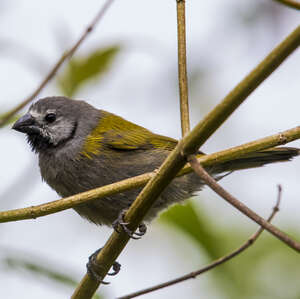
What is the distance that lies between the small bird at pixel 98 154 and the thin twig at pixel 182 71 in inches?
73.9

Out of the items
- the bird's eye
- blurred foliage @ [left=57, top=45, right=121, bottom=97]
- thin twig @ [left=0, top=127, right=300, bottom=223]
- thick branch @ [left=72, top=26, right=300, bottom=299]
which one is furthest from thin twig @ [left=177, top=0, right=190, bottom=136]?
the bird's eye

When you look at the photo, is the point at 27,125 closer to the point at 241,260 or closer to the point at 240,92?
the point at 241,260

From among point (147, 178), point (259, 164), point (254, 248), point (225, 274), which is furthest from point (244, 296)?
point (147, 178)

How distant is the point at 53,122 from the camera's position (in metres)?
4.62

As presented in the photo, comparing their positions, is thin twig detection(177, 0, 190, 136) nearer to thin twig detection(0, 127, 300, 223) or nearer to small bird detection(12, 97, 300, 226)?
thin twig detection(0, 127, 300, 223)

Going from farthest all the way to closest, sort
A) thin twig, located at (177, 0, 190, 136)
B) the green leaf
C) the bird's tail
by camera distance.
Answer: the bird's tail < the green leaf < thin twig, located at (177, 0, 190, 136)

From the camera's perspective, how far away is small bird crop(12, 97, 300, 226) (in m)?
4.16

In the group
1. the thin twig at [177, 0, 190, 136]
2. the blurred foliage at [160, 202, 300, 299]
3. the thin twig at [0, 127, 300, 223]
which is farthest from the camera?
the blurred foliage at [160, 202, 300, 299]

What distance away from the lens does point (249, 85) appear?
170 cm

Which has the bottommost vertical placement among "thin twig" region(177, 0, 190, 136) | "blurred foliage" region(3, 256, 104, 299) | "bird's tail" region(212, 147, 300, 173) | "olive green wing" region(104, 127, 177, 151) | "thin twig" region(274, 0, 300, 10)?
"blurred foliage" region(3, 256, 104, 299)

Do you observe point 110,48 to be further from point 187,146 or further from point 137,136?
point 187,146

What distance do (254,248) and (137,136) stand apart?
1.33 m

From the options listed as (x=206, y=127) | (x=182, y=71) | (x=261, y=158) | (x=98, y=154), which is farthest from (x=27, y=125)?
(x=206, y=127)

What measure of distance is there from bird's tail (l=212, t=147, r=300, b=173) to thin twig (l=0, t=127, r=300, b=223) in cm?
→ 188
